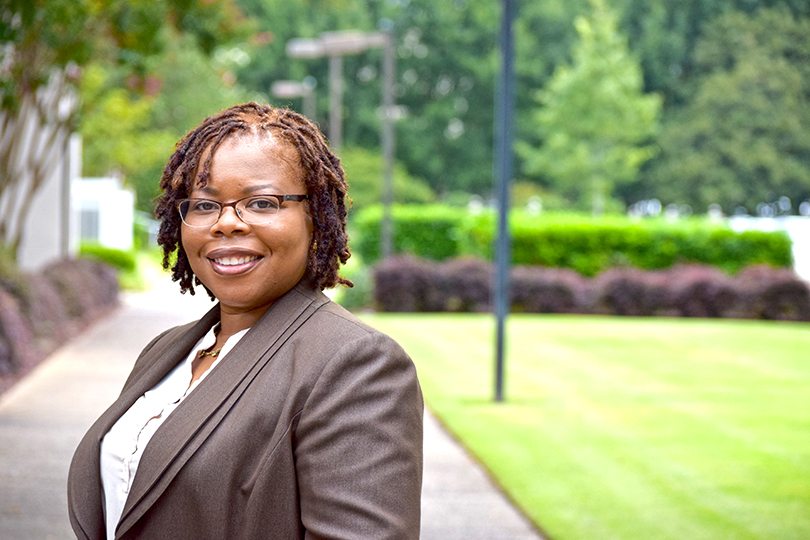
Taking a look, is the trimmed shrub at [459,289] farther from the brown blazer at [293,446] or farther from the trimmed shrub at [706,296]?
the brown blazer at [293,446]

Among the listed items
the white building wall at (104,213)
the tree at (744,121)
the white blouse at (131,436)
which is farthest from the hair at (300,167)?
the white building wall at (104,213)

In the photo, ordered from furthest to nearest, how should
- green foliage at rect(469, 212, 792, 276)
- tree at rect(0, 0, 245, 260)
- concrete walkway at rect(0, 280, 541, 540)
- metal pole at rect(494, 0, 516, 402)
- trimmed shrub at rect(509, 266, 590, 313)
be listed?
green foliage at rect(469, 212, 792, 276), trimmed shrub at rect(509, 266, 590, 313), tree at rect(0, 0, 245, 260), metal pole at rect(494, 0, 516, 402), concrete walkway at rect(0, 280, 541, 540)

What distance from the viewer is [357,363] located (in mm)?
1771

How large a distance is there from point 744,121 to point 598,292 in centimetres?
1229

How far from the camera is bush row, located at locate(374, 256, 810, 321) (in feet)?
65.6

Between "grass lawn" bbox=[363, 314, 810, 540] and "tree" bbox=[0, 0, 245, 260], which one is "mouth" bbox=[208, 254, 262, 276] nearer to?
"grass lawn" bbox=[363, 314, 810, 540]

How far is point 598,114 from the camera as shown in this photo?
41.4 m

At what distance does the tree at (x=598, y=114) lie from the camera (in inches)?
1599

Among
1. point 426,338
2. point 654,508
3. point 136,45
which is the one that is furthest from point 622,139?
point 654,508

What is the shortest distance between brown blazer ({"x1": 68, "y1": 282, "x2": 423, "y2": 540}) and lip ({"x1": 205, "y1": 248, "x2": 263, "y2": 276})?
16 cm

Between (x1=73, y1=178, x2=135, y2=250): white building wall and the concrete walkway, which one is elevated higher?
(x1=73, y1=178, x2=135, y2=250): white building wall

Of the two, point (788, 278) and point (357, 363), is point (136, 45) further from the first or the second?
point (788, 278)

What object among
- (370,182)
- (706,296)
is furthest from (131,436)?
(370,182)

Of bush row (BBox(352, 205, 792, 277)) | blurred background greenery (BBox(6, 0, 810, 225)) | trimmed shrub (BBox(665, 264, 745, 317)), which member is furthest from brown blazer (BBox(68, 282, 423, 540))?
bush row (BBox(352, 205, 792, 277))
